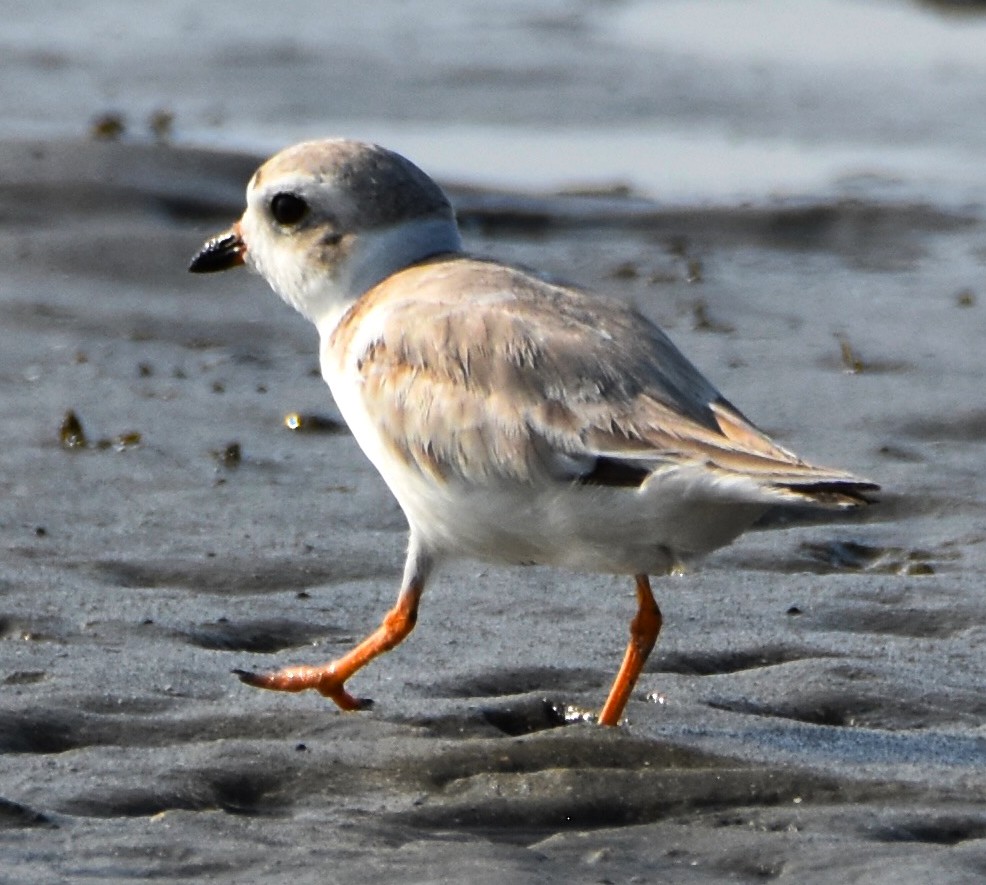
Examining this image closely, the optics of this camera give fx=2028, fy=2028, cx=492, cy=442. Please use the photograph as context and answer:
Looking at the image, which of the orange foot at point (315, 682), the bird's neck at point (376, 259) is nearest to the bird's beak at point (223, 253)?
the bird's neck at point (376, 259)

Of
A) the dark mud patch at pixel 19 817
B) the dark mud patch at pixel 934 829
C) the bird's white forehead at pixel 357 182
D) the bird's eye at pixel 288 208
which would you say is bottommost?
the dark mud patch at pixel 934 829

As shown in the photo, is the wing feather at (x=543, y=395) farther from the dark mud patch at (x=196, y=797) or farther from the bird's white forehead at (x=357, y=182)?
the dark mud patch at (x=196, y=797)

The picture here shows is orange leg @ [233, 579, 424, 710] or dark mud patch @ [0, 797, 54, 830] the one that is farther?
orange leg @ [233, 579, 424, 710]

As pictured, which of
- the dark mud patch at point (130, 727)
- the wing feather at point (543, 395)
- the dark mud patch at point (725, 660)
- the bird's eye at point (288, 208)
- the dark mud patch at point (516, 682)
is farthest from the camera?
the bird's eye at point (288, 208)

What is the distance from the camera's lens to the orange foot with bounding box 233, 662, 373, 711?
13.6 ft

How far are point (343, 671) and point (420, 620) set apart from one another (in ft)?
1.96

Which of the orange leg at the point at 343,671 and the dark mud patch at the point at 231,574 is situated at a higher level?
the orange leg at the point at 343,671

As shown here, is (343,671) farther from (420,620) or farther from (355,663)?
(420,620)

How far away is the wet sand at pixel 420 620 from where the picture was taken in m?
3.43

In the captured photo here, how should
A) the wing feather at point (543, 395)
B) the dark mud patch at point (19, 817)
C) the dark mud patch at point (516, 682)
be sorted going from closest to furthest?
the dark mud patch at point (19, 817), the wing feather at point (543, 395), the dark mud patch at point (516, 682)

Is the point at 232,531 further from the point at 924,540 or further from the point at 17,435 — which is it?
the point at 924,540

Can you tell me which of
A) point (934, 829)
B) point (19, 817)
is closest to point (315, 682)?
point (19, 817)

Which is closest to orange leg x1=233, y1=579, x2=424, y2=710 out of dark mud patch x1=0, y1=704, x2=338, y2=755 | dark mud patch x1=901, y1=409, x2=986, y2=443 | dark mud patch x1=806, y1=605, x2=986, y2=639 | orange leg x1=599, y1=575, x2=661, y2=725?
dark mud patch x1=0, y1=704, x2=338, y2=755

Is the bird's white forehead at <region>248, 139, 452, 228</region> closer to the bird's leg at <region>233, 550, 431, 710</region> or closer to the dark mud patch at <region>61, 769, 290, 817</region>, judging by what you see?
the bird's leg at <region>233, 550, 431, 710</region>
